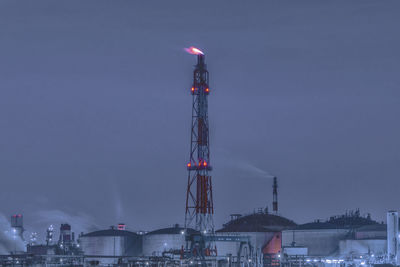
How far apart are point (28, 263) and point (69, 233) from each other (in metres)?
50.5

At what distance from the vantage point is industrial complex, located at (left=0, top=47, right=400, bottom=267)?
5825cm

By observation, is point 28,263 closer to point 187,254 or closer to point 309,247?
point 187,254

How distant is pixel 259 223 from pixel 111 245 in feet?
60.4

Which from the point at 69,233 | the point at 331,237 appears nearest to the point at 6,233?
the point at 69,233

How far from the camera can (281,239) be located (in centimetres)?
7931

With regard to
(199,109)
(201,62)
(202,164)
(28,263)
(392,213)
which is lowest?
(28,263)

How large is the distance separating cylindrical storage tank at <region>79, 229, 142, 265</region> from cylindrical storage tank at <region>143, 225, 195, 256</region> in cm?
161

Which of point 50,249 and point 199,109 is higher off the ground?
point 199,109

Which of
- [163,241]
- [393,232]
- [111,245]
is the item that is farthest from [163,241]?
[393,232]

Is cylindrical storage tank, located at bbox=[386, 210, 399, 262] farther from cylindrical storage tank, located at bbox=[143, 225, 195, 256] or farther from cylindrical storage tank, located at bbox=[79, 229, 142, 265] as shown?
cylindrical storage tank, located at bbox=[79, 229, 142, 265]

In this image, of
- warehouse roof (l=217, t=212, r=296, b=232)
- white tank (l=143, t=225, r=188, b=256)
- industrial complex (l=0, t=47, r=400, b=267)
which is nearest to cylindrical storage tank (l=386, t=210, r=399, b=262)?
industrial complex (l=0, t=47, r=400, b=267)

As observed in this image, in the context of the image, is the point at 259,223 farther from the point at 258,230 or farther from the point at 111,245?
the point at 111,245

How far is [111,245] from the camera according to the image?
82312 millimetres

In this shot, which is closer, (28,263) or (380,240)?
(28,263)
